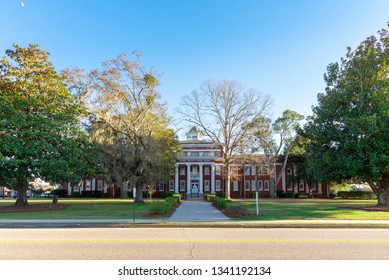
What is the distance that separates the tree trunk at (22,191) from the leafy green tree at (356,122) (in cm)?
2616

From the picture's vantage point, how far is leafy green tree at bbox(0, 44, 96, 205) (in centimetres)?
2555

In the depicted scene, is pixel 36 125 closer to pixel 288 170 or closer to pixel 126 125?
pixel 126 125

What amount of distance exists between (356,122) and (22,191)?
29.0 meters

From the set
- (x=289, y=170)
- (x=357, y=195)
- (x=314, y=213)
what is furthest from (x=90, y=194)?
(x=314, y=213)

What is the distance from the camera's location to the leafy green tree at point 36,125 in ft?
83.8

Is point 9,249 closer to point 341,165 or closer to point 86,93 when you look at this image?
point 341,165

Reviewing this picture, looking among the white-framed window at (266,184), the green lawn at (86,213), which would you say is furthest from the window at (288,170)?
the green lawn at (86,213)

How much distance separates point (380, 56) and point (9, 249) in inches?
1136

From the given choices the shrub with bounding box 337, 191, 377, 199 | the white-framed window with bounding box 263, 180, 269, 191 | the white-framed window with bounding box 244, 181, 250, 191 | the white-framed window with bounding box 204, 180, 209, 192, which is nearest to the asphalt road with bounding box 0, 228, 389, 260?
the shrub with bounding box 337, 191, 377, 199

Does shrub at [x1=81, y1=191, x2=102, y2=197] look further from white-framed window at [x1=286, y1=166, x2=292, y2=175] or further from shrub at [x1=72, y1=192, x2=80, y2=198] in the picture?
white-framed window at [x1=286, y1=166, x2=292, y2=175]

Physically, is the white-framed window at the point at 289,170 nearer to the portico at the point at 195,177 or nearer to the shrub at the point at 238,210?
the portico at the point at 195,177

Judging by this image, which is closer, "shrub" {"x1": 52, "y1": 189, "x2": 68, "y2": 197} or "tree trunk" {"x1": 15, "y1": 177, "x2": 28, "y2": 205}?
"tree trunk" {"x1": 15, "y1": 177, "x2": 28, "y2": 205}

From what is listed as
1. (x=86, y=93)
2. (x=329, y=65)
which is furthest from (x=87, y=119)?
(x=329, y=65)

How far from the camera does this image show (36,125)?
26.3 metres
